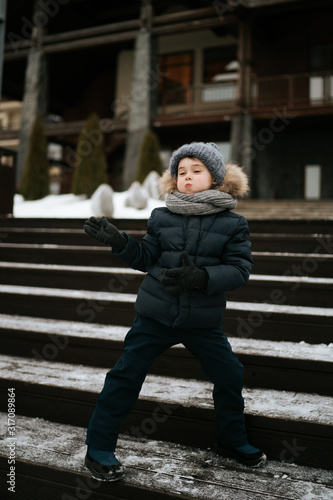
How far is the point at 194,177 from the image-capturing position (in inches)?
81.9

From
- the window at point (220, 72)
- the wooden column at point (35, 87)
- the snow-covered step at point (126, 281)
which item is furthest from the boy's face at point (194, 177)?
the wooden column at point (35, 87)

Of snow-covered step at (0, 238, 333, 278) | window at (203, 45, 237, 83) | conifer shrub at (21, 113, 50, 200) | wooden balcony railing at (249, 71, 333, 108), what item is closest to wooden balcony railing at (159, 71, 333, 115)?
wooden balcony railing at (249, 71, 333, 108)

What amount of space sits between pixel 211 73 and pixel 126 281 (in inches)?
604

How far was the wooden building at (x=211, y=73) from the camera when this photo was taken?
13547mm

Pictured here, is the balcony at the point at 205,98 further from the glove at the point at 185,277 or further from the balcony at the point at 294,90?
the glove at the point at 185,277

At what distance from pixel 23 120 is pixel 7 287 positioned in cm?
1434

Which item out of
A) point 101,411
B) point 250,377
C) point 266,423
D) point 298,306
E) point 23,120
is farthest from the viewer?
point 23,120

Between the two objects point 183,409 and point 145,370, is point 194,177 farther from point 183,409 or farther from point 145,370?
point 183,409

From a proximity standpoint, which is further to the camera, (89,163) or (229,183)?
(89,163)

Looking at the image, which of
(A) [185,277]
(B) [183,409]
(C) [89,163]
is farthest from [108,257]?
(C) [89,163]

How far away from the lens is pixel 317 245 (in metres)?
4.11

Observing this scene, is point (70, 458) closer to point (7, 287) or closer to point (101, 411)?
point (101, 411)

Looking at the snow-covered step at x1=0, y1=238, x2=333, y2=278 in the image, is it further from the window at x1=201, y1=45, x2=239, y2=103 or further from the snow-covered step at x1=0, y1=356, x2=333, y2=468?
the window at x1=201, y1=45, x2=239, y2=103

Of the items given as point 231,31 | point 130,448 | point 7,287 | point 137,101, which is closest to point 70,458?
point 130,448
